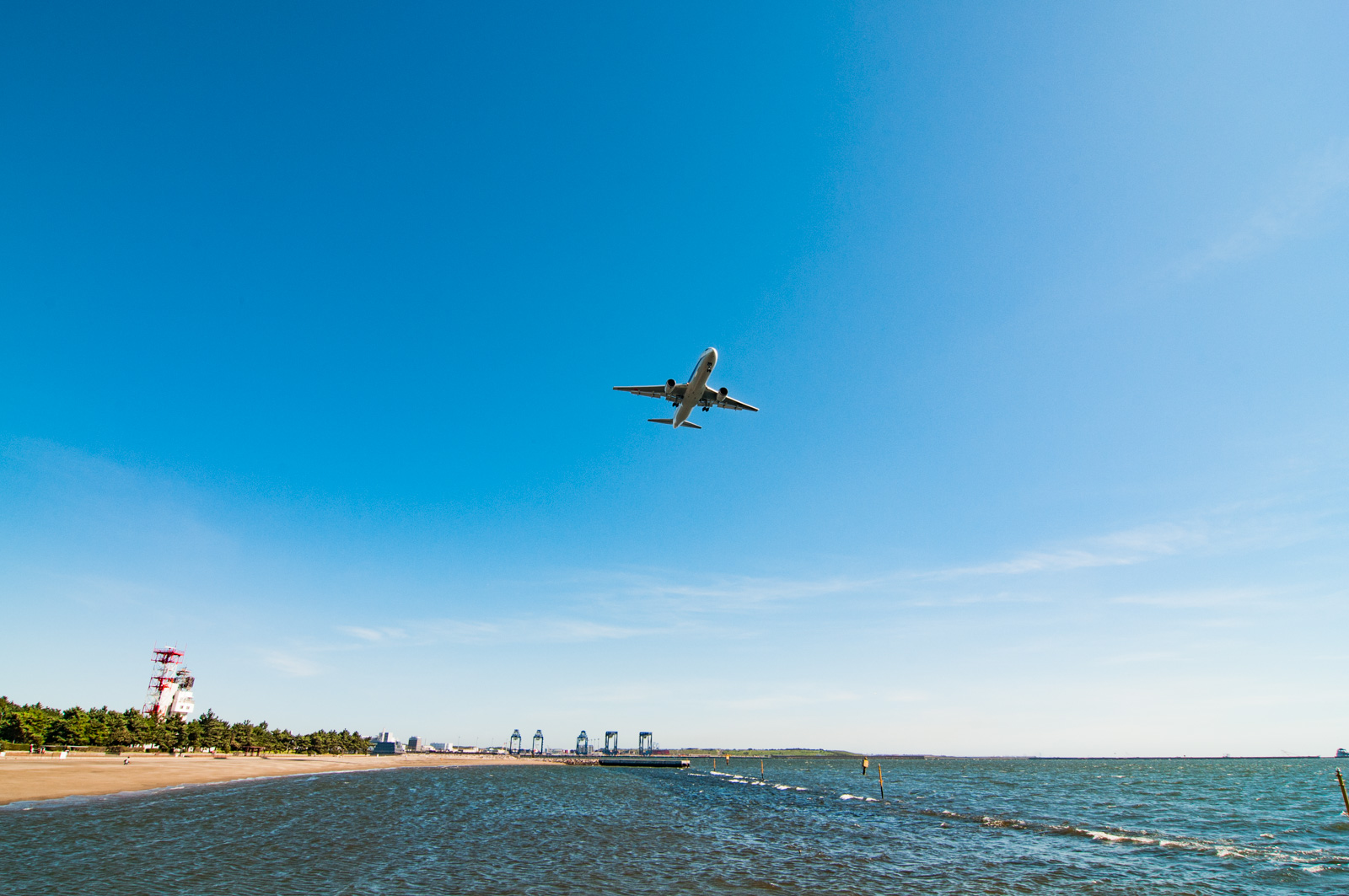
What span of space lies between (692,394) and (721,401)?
3.61 meters

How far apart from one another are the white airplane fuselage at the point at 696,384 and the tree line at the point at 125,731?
108 meters

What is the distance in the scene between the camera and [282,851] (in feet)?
104

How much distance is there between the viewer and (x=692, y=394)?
44.8 metres

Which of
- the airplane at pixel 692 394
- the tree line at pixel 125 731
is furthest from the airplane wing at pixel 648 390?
the tree line at pixel 125 731

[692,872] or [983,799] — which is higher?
[692,872]

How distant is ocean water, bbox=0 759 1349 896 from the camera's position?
2633 centimetres

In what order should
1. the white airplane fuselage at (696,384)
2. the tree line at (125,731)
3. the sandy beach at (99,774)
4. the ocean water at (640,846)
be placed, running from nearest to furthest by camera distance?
the ocean water at (640,846) → the white airplane fuselage at (696,384) → the sandy beach at (99,774) → the tree line at (125,731)

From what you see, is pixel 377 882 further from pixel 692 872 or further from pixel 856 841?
pixel 856 841

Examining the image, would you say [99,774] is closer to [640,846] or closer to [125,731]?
[125,731]

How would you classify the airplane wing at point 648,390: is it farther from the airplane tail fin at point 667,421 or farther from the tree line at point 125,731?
the tree line at point 125,731

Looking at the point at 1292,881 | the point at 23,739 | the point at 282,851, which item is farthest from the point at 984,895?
the point at 23,739

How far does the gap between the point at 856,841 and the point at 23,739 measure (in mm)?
Result: 115613

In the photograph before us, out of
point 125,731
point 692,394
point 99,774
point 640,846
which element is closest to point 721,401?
point 692,394

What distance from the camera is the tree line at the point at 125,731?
87.0 metres
